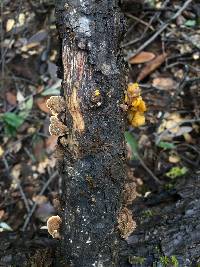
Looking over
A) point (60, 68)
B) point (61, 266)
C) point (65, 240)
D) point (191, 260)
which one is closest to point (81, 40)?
point (60, 68)

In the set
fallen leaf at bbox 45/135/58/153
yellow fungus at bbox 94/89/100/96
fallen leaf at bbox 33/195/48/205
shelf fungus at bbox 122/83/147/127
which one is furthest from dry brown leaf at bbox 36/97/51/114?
yellow fungus at bbox 94/89/100/96

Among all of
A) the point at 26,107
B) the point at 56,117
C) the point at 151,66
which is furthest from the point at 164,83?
the point at 56,117

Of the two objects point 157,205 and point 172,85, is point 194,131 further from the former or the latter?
point 157,205

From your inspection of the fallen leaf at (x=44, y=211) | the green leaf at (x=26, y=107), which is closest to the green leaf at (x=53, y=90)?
the green leaf at (x=26, y=107)

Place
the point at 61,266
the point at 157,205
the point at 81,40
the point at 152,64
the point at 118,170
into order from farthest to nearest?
the point at 152,64 → the point at 157,205 → the point at 61,266 → the point at 118,170 → the point at 81,40

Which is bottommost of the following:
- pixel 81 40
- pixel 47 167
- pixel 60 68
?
pixel 47 167

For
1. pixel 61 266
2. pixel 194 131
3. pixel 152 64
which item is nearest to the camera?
pixel 61 266
